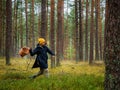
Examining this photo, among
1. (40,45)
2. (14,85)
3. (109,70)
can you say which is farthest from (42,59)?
(109,70)

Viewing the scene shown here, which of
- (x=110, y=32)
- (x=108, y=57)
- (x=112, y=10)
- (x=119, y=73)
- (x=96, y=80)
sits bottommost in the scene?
(x=96, y=80)

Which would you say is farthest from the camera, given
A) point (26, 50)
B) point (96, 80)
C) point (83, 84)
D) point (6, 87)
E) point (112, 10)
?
point (26, 50)

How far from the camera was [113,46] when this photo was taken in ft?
20.7

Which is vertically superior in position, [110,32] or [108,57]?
[110,32]

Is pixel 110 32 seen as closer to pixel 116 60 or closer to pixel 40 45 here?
pixel 116 60

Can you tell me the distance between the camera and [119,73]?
255 inches

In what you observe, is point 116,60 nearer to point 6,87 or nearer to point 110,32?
point 110,32

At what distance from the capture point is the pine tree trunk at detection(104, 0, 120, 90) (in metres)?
6.20

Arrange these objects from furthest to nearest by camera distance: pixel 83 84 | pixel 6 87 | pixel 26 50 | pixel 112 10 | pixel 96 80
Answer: pixel 26 50
pixel 96 80
pixel 83 84
pixel 6 87
pixel 112 10

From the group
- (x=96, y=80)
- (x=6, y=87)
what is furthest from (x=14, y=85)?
(x=96, y=80)

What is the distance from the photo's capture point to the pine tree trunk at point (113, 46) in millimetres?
6203

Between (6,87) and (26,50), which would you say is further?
(26,50)

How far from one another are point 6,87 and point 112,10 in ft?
14.0

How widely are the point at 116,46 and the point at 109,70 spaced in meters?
0.67
